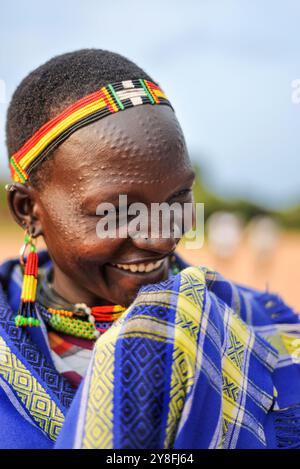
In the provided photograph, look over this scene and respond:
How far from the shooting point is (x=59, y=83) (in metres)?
1.91

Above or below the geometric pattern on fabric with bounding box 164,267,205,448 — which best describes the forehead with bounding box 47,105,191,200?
above

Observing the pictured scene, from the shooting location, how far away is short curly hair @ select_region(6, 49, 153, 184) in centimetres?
189

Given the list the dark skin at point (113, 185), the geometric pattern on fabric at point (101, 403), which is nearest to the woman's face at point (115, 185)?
the dark skin at point (113, 185)

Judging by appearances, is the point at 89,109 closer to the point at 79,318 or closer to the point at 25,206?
the point at 25,206

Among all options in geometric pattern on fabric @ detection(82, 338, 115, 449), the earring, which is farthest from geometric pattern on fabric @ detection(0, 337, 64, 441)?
geometric pattern on fabric @ detection(82, 338, 115, 449)

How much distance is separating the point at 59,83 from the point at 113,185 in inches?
17.0

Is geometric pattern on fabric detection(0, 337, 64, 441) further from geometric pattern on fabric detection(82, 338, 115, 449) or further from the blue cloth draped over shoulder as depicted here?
geometric pattern on fabric detection(82, 338, 115, 449)

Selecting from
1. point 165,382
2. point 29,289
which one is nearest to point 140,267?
point 29,289

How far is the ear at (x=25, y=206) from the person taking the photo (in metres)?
2.02

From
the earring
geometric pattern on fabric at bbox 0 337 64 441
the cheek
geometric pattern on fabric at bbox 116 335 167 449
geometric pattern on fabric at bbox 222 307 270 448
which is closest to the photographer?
geometric pattern on fabric at bbox 116 335 167 449

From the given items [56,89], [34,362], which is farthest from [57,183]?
[34,362]

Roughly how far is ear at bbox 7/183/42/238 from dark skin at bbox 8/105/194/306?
8 centimetres
